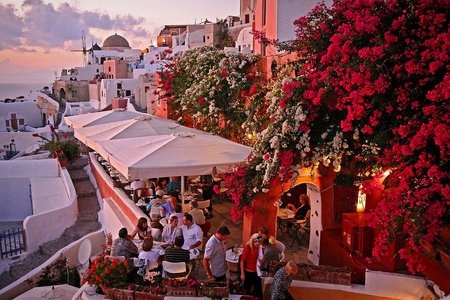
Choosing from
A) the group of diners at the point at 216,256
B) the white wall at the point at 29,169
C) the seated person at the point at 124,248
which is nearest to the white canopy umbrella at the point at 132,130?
the seated person at the point at 124,248

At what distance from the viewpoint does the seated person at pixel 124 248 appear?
8.72 metres

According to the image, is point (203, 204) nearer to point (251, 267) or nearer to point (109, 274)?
point (109, 274)

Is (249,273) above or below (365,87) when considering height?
below

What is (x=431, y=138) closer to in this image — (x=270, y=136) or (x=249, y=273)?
(x=270, y=136)

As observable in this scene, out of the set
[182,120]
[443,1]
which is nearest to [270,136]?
[443,1]

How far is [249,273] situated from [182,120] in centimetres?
1067

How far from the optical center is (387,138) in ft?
A: 24.6

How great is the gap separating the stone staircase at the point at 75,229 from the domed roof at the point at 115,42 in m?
61.0

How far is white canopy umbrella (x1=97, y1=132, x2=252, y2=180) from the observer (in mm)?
9734

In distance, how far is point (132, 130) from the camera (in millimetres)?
14414

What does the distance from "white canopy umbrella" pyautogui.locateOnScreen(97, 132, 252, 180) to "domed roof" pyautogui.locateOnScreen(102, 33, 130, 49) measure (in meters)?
71.7

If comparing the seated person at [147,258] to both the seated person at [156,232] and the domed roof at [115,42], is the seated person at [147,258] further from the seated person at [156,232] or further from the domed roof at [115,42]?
the domed roof at [115,42]

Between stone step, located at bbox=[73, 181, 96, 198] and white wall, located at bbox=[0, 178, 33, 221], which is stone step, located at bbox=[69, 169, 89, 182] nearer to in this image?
stone step, located at bbox=[73, 181, 96, 198]

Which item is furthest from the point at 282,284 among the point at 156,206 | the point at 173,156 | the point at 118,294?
the point at 156,206
